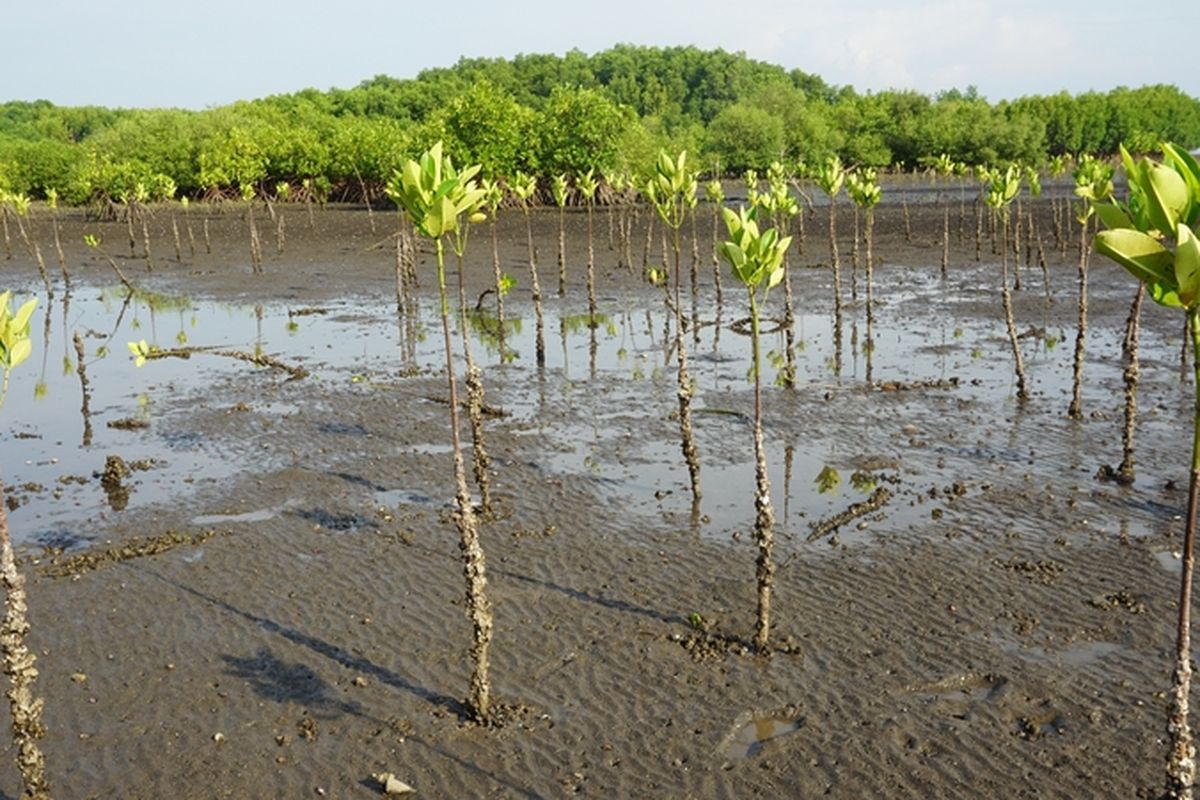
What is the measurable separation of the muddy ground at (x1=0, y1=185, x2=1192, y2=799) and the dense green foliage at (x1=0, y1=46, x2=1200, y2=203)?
957 inches

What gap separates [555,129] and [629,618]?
45.1 metres

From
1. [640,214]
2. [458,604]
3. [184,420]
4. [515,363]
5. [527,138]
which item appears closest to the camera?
[458,604]

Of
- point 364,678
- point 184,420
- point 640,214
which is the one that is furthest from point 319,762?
point 640,214

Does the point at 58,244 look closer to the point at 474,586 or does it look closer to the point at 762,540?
the point at 474,586

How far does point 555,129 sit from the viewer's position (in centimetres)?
5144

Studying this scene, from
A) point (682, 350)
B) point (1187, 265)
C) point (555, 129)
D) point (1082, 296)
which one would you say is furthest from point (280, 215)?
point (1187, 265)

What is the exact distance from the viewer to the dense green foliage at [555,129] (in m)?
51.5

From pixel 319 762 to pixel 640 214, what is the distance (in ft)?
141

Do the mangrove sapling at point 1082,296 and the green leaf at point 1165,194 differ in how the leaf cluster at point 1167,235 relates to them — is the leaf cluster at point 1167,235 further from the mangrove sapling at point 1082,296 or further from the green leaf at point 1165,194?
the mangrove sapling at point 1082,296

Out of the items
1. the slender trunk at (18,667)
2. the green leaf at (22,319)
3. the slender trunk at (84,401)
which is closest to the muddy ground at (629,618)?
the slender trunk at (18,667)

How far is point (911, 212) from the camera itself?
49312mm

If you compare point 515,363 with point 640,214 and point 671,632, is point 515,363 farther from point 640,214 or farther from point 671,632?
point 640,214

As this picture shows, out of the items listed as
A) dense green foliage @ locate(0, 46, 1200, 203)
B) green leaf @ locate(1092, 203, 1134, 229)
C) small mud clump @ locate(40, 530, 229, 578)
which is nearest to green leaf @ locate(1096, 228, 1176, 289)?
Result: green leaf @ locate(1092, 203, 1134, 229)

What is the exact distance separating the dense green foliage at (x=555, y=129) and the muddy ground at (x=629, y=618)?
2430 centimetres
